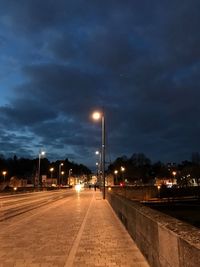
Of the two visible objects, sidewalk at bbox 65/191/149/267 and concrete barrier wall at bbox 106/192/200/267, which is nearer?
concrete barrier wall at bbox 106/192/200/267

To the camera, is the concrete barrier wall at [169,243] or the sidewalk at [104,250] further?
the sidewalk at [104,250]

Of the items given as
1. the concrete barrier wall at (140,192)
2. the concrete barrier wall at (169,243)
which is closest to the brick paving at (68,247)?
the concrete barrier wall at (169,243)

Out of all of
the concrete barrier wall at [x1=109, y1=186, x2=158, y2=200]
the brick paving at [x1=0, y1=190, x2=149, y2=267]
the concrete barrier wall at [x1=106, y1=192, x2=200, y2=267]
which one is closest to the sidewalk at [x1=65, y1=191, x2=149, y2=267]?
the brick paving at [x1=0, y1=190, x2=149, y2=267]

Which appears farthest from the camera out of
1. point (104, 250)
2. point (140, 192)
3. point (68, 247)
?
point (140, 192)

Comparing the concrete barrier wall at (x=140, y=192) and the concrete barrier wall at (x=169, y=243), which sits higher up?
the concrete barrier wall at (x=140, y=192)

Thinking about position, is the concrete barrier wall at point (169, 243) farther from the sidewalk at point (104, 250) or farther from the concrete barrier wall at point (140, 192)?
the concrete barrier wall at point (140, 192)

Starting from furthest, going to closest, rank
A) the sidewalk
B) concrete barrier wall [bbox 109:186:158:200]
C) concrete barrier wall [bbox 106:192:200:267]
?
concrete barrier wall [bbox 109:186:158:200] → the sidewalk → concrete barrier wall [bbox 106:192:200:267]

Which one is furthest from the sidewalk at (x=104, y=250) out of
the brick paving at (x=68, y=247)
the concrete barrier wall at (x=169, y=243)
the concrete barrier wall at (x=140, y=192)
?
the concrete barrier wall at (x=140, y=192)

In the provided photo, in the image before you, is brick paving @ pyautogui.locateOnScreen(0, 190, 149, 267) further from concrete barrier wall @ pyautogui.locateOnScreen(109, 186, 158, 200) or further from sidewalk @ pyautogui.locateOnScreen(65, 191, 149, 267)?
concrete barrier wall @ pyautogui.locateOnScreen(109, 186, 158, 200)

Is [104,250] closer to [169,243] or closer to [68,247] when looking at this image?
[68,247]

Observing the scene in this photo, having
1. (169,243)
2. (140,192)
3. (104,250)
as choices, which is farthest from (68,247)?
(140,192)

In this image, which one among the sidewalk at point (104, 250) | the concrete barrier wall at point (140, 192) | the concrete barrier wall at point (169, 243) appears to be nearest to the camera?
the concrete barrier wall at point (169, 243)

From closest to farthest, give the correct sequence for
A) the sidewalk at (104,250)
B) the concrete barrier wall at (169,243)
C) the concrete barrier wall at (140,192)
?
the concrete barrier wall at (169,243) → the sidewalk at (104,250) → the concrete barrier wall at (140,192)

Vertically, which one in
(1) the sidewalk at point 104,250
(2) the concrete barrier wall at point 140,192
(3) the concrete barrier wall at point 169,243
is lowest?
(1) the sidewalk at point 104,250
